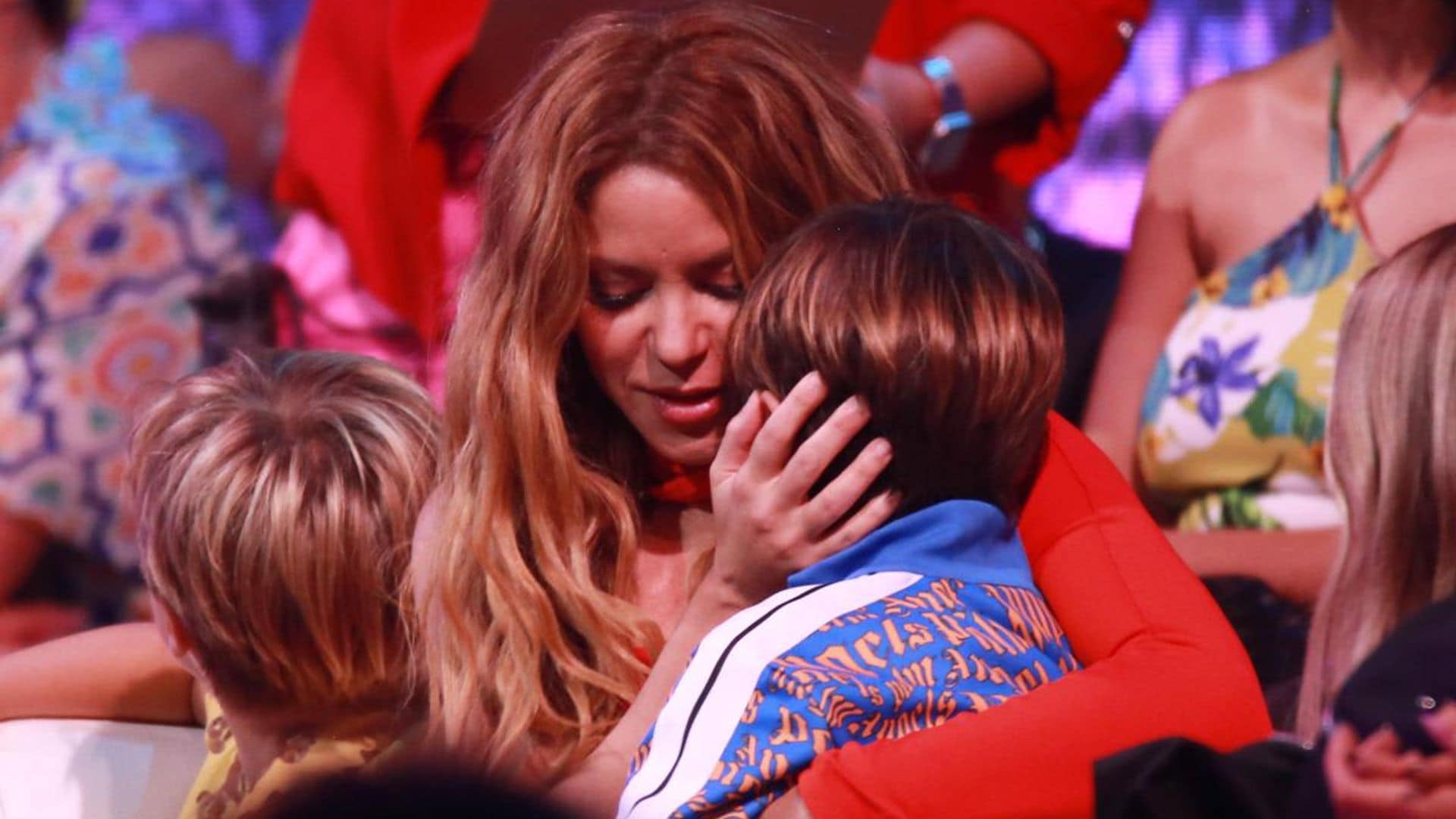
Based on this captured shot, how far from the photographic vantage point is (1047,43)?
240 cm

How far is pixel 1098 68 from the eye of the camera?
243 centimetres

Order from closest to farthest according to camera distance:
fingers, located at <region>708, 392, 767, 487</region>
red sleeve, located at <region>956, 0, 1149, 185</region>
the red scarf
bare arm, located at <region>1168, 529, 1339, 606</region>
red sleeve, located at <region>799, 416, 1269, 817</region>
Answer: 1. red sleeve, located at <region>799, 416, 1269, 817</region>
2. fingers, located at <region>708, 392, 767, 487</region>
3. the red scarf
4. bare arm, located at <region>1168, 529, 1339, 606</region>
5. red sleeve, located at <region>956, 0, 1149, 185</region>

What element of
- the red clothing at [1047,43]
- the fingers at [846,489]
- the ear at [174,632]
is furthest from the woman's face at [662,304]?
the red clothing at [1047,43]

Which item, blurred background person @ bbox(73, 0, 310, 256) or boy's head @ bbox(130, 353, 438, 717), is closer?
boy's head @ bbox(130, 353, 438, 717)

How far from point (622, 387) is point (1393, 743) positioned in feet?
2.58

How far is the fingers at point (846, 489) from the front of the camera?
56.8 inches

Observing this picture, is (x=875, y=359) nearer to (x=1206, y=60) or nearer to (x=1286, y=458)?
(x=1286, y=458)

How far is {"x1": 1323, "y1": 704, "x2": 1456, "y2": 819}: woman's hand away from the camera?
109cm

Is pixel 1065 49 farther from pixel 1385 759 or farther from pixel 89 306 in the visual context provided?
pixel 1385 759

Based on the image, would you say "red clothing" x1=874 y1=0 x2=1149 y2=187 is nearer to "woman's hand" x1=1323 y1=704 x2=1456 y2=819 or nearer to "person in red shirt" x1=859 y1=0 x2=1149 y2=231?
"person in red shirt" x1=859 y1=0 x2=1149 y2=231

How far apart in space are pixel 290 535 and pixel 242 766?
25 centimetres

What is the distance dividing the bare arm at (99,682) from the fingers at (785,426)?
829 mm

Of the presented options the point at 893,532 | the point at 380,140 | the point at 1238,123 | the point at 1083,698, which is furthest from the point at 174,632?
the point at 1238,123

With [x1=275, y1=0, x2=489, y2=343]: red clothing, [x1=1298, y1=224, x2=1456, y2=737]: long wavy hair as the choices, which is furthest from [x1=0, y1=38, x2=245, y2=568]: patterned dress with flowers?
[x1=1298, y1=224, x2=1456, y2=737]: long wavy hair
